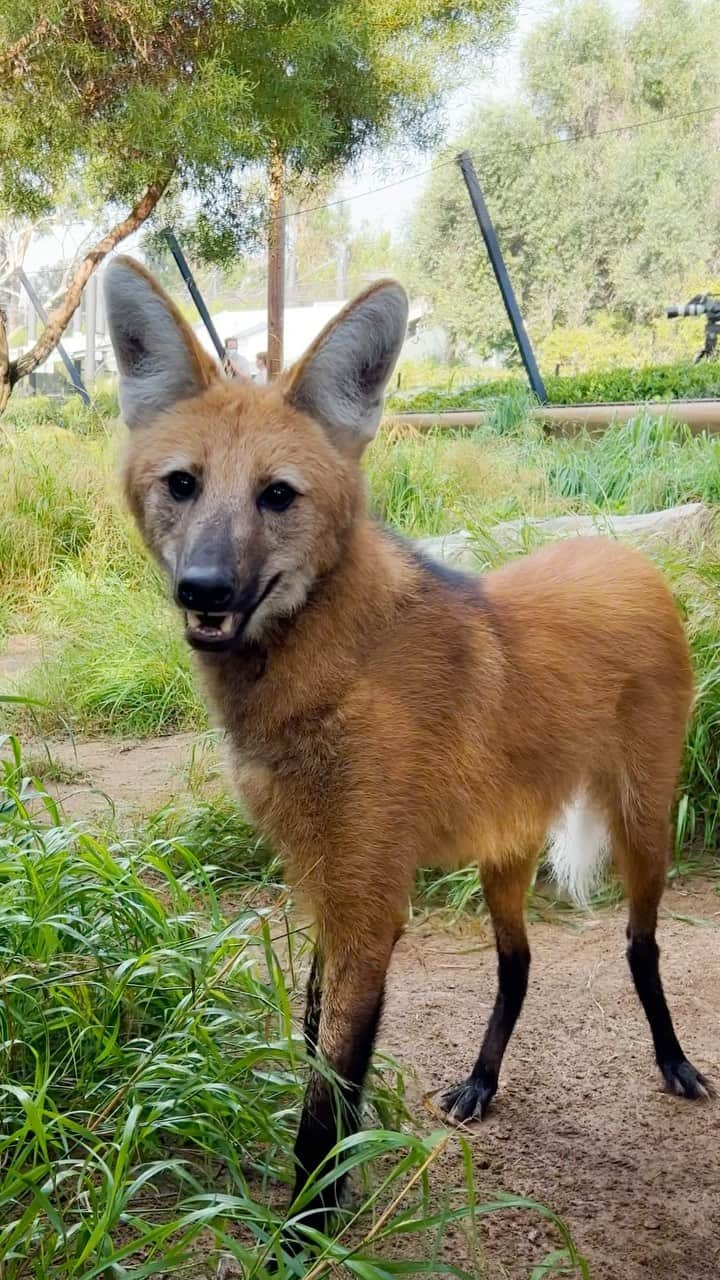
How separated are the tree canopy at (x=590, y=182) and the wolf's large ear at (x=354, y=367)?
681 cm

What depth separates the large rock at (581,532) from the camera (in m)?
4.05

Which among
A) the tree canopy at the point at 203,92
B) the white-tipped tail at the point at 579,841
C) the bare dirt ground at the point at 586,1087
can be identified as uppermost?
the tree canopy at the point at 203,92

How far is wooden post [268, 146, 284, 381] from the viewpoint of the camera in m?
8.45

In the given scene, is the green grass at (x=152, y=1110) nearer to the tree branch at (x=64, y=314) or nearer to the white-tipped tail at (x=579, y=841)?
the white-tipped tail at (x=579, y=841)

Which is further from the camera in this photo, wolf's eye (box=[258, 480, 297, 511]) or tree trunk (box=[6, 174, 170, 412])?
tree trunk (box=[6, 174, 170, 412])

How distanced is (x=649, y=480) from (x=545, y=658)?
363 centimetres

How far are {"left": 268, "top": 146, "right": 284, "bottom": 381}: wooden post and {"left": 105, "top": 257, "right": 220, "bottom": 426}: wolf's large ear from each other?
642 centimetres

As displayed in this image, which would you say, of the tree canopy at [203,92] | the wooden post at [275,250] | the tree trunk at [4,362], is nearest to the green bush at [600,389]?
the wooden post at [275,250]

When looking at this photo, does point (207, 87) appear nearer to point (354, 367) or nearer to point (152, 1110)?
point (354, 367)

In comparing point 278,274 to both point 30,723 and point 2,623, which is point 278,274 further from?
point 30,723

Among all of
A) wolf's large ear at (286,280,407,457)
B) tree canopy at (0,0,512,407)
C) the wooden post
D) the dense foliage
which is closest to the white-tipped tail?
wolf's large ear at (286,280,407,457)

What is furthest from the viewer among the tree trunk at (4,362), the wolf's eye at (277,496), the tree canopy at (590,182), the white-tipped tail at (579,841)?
the tree canopy at (590,182)

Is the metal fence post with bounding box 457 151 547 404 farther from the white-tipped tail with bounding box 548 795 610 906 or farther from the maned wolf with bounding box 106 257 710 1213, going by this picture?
the maned wolf with bounding box 106 257 710 1213

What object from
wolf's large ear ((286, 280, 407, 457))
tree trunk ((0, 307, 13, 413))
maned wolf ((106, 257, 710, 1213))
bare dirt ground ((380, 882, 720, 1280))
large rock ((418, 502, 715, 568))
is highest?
tree trunk ((0, 307, 13, 413))
